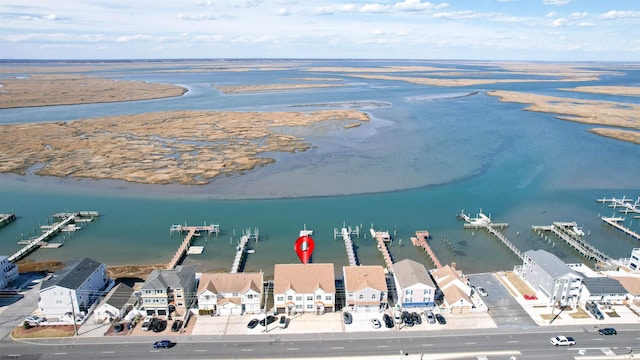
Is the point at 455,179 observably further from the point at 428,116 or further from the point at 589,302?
the point at 428,116

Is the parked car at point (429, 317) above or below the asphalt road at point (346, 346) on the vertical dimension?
above

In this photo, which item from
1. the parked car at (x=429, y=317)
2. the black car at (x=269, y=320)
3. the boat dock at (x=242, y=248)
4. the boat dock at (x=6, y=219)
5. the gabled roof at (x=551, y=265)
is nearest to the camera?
the black car at (x=269, y=320)

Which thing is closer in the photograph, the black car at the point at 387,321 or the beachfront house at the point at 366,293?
the black car at the point at 387,321

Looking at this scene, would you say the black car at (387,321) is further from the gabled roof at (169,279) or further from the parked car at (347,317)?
the gabled roof at (169,279)

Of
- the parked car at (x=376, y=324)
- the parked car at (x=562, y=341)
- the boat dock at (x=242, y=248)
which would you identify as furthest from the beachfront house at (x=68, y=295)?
the parked car at (x=562, y=341)

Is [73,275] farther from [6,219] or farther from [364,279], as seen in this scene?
[6,219]

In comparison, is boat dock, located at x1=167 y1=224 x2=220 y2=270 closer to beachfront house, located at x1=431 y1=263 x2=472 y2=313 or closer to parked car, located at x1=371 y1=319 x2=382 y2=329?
parked car, located at x1=371 y1=319 x2=382 y2=329
